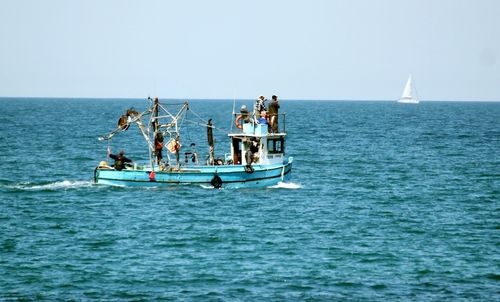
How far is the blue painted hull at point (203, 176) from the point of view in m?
45.0

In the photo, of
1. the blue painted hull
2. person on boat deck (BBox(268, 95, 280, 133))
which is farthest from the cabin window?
the blue painted hull

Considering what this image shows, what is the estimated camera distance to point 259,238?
33906mm

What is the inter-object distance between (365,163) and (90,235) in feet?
110

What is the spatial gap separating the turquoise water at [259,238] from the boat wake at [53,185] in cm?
11

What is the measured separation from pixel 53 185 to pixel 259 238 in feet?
60.5

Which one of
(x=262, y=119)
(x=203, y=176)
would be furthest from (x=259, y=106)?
(x=203, y=176)

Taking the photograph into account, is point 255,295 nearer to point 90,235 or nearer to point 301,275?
point 301,275

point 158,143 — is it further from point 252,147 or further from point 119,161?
point 252,147

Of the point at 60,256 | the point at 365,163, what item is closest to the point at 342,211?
the point at 60,256

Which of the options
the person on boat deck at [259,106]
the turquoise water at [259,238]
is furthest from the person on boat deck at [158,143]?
the person on boat deck at [259,106]

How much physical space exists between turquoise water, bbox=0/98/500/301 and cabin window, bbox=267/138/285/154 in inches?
91.4

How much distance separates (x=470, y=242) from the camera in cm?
3331

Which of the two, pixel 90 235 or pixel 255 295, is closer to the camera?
pixel 255 295

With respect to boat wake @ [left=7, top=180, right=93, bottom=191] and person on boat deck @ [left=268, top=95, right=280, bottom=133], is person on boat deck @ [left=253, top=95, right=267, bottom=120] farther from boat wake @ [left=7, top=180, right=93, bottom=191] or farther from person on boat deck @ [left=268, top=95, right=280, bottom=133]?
boat wake @ [left=7, top=180, right=93, bottom=191]
